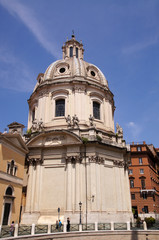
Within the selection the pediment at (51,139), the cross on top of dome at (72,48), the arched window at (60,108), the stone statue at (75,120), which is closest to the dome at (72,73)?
the arched window at (60,108)

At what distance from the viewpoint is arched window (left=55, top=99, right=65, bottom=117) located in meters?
33.1

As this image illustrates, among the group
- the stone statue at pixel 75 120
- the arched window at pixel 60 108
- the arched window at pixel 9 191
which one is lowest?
the arched window at pixel 9 191

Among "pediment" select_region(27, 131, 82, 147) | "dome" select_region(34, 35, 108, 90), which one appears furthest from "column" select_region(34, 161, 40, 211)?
"dome" select_region(34, 35, 108, 90)

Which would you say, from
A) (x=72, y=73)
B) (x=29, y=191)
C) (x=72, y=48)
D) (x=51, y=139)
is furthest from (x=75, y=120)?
(x=72, y=48)

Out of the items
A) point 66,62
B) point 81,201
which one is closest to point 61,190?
point 81,201

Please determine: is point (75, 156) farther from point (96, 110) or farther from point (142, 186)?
point (142, 186)

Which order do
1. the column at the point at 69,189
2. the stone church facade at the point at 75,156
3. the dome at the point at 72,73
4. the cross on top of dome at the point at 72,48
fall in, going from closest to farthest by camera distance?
the column at the point at 69,189, the stone church facade at the point at 75,156, the dome at the point at 72,73, the cross on top of dome at the point at 72,48

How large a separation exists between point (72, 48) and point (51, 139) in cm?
2236

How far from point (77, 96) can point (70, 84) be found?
231 cm

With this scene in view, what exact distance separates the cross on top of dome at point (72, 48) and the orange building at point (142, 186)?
26.1 m

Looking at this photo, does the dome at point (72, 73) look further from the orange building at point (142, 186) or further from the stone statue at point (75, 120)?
the orange building at point (142, 186)

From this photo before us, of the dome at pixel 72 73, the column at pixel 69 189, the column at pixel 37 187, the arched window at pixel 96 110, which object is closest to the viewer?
the column at pixel 69 189

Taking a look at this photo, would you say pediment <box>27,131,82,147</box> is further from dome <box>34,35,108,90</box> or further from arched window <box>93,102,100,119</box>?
dome <box>34,35,108,90</box>

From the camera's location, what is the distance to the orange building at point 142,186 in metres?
47.8
